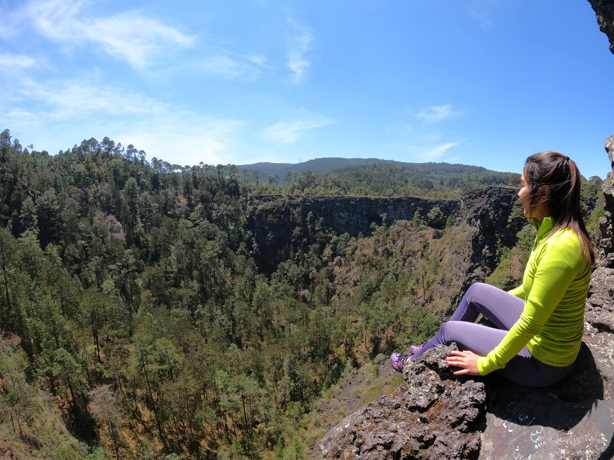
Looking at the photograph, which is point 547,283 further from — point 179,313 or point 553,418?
point 179,313

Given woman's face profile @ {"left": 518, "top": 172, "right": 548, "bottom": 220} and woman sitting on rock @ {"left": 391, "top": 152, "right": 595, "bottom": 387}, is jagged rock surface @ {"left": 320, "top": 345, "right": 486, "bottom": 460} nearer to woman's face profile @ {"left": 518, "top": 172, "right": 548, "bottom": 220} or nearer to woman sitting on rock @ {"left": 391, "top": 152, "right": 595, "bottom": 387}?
woman sitting on rock @ {"left": 391, "top": 152, "right": 595, "bottom": 387}

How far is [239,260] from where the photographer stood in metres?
80.9

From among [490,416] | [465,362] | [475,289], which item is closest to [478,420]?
[490,416]

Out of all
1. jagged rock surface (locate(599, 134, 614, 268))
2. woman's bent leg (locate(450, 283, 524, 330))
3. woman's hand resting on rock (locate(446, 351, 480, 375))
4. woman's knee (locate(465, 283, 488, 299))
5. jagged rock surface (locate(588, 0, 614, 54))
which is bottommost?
woman's hand resting on rock (locate(446, 351, 480, 375))

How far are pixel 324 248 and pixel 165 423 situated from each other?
6846 centimetres

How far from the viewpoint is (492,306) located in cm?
405

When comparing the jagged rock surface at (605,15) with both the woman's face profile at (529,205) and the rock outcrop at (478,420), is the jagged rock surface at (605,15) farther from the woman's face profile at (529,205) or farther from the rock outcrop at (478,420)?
the rock outcrop at (478,420)

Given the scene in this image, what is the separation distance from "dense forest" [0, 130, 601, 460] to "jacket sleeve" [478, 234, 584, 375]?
27348 millimetres

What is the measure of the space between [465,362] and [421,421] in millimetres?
976

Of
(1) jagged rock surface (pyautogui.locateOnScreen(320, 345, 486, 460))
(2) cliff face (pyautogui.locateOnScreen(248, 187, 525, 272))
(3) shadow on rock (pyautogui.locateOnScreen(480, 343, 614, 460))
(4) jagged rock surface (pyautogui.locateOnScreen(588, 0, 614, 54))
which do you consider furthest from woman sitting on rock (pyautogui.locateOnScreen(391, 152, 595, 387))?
(2) cliff face (pyautogui.locateOnScreen(248, 187, 525, 272))

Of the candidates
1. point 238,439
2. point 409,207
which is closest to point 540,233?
point 238,439

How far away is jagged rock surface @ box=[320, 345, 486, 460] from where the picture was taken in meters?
3.61

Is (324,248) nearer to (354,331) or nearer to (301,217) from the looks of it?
(301,217)

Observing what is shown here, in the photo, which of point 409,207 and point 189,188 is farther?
point 189,188
